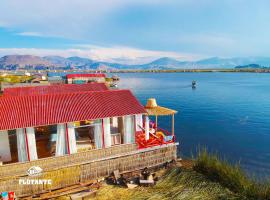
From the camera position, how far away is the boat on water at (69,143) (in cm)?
1323

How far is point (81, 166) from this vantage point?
1468cm

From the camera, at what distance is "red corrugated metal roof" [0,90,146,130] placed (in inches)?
518

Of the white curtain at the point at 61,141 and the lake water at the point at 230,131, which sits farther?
the lake water at the point at 230,131

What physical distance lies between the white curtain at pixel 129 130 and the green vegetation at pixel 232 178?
5.84 meters

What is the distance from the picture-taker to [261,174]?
2150cm

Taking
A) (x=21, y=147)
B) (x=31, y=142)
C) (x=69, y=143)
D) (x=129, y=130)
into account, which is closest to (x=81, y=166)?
(x=69, y=143)

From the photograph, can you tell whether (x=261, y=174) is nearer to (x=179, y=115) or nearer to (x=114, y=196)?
(x=114, y=196)

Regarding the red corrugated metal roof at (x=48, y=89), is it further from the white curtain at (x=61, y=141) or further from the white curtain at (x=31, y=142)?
the white curtain at (x=31, y=142)

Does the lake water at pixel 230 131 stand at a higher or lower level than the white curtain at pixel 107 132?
lower

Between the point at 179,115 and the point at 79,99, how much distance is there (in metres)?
31.9

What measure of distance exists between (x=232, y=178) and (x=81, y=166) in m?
10.2

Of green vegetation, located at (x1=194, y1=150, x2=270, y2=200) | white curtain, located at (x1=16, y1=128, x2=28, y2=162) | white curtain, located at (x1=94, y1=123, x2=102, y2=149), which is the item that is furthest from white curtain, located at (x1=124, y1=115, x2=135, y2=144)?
white curtain, located at (x1=16, y1=128, x2=28, y2=162)

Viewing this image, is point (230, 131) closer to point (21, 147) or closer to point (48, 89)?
point (48, 89)

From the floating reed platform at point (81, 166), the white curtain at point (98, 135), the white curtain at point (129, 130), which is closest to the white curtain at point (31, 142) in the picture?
the floating reed platform at point (81, 166)
